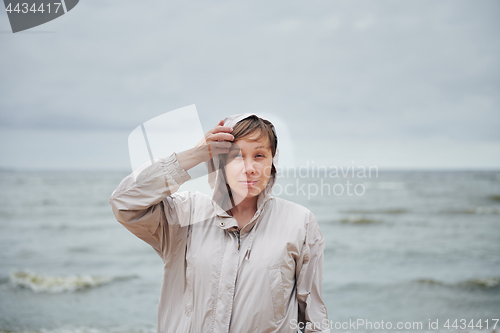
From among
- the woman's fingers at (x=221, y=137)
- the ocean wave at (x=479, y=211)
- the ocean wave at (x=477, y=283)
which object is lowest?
the ocean wave at (x=479, y=211)

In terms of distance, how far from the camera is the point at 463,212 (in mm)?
16844

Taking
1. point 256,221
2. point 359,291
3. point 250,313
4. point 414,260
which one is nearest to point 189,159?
point 256,221

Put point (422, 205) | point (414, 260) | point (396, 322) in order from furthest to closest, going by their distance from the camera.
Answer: point (422, 205) → point (414, 260) → point (396, 322)

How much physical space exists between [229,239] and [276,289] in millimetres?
322

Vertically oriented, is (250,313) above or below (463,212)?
above

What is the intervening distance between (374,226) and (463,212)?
6.08 metres

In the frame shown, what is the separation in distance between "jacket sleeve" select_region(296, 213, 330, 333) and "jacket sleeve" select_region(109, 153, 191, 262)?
2.06 ft

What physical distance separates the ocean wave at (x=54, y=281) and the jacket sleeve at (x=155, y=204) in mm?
7515

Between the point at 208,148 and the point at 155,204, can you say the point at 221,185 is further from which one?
the point at 155,204

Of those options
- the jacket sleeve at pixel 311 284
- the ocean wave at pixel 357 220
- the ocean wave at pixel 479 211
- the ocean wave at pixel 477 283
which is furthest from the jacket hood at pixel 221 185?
the ocean wave at pixel 479 211

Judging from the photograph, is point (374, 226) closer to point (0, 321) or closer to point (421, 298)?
point (421, 298)

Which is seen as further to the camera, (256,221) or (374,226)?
(374,226)

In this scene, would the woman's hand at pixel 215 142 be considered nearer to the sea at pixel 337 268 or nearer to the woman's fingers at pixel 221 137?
the woman's fingers at pixel 221 137

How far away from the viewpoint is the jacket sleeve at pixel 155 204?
1.46 meters
